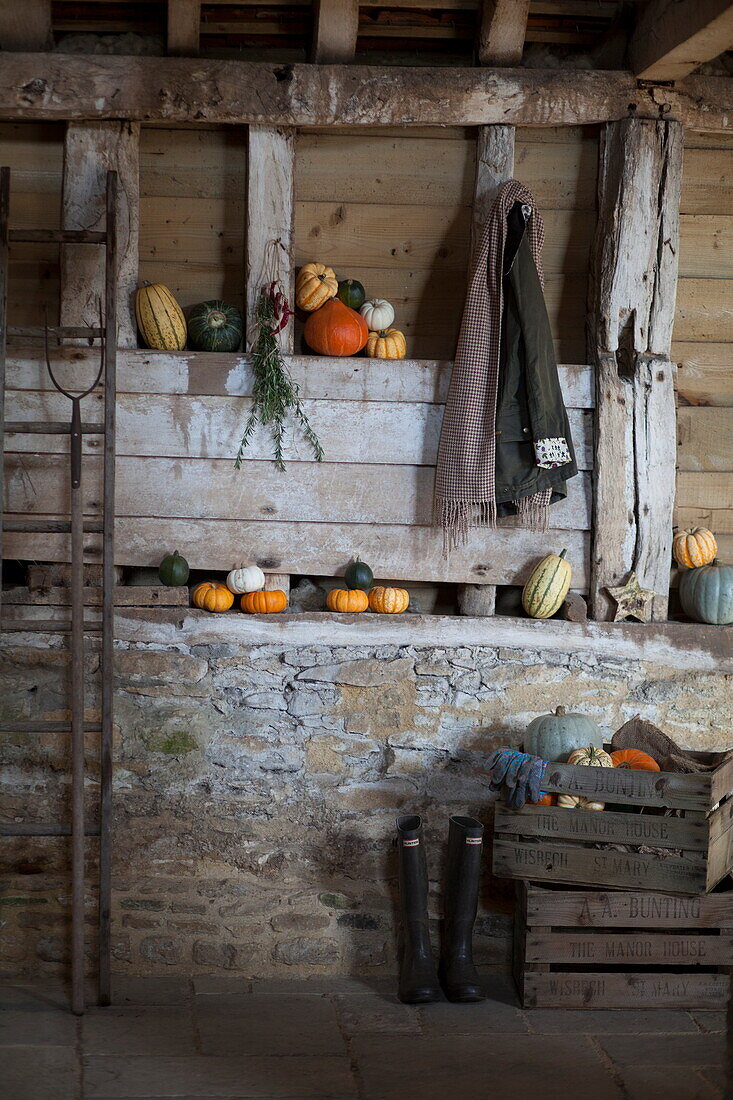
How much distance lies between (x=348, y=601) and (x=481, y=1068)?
149cm

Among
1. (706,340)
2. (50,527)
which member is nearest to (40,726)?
(50,527)

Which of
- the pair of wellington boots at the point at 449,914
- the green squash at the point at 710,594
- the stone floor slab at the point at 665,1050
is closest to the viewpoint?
the stone floor slab at the point at 665,1050

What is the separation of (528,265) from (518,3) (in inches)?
33.5

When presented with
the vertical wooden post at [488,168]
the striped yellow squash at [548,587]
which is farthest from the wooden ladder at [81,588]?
the striped yellow squash at [548,587]

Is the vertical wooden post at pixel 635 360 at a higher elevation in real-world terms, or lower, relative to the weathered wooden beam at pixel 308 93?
lower

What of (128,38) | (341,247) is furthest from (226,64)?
(341,247)

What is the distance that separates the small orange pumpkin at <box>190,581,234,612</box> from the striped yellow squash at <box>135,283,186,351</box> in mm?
836

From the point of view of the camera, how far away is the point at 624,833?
3.03m

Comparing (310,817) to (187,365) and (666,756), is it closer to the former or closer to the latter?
(666,756)

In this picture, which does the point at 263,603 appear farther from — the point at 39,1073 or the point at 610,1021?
the point at 610,1021

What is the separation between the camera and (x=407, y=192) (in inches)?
139

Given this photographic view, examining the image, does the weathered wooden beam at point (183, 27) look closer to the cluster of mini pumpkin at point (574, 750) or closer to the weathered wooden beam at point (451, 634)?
the weathered wooden beam at point (451, 634)

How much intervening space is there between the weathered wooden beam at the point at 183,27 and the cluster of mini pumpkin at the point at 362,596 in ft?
6.12

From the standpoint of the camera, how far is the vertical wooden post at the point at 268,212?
11.0ft
